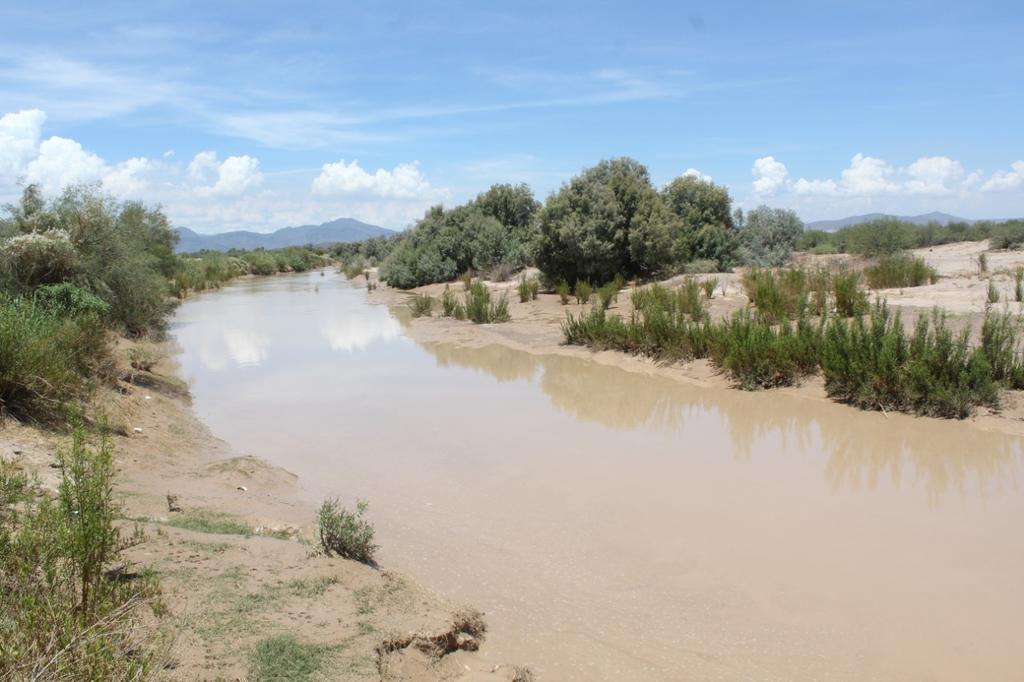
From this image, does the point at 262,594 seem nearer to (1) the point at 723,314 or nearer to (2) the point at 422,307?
(1) the point at 723,314

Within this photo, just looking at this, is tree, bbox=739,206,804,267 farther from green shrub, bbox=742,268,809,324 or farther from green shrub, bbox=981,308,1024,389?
green shrub, bbox=981,308,1024,389

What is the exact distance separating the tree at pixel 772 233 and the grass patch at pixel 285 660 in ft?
96.1

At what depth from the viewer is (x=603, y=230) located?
81.2 feet

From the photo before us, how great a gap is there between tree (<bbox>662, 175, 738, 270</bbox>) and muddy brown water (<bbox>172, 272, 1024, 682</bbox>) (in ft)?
53.6

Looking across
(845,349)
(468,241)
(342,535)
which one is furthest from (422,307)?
(342,535)

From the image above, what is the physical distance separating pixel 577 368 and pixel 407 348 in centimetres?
538

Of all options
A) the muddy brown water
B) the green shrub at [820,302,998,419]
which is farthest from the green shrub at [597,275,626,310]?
the green shrub at [820,302,998,419]

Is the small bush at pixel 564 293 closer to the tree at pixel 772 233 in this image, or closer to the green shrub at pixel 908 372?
the tree at pixel 772 233

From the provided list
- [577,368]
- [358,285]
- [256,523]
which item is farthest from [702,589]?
[358,285]

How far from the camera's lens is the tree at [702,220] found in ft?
94.4

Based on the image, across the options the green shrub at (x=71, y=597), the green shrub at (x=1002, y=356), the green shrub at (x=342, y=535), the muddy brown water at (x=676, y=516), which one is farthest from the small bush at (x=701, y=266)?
the green shrub at (x=71, y=597)

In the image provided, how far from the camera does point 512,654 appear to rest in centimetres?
457

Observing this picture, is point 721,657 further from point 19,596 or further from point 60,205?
point 60,205

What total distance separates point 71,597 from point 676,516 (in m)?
5.10
